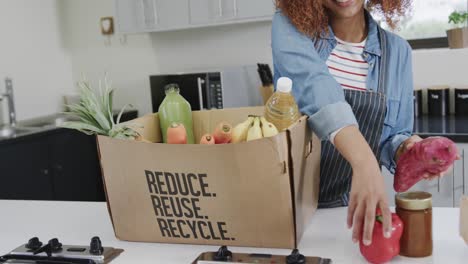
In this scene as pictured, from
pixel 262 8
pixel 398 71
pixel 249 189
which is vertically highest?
pixel 262 8

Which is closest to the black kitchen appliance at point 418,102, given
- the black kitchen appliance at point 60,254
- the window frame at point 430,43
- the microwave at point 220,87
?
the window frame at point 430,43

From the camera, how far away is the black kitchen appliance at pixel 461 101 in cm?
290

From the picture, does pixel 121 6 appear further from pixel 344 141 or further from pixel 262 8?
pixel 344 141

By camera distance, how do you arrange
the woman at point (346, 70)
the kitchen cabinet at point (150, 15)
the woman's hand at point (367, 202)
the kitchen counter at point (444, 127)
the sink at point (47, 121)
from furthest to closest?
the sink at point (47, 121) → the kitchen cabinet at point (150, 15) → the kitchen counter at point (444, 127) → the woman at point (346, 70) → the woman's hand at point (367, 202)

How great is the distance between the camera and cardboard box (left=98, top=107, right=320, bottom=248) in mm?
958

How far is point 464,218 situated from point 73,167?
2.71 metres

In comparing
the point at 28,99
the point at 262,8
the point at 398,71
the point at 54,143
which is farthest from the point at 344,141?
the point at 28,99

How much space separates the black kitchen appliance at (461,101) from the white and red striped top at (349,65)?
1.82 meters

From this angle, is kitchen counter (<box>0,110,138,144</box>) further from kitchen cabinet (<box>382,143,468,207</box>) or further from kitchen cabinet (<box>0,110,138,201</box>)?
kitchen cabinet (<box>382,143,468,207</box>)

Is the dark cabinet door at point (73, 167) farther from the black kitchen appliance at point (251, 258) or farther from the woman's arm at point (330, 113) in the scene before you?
the black kitchen appliance at point (251, 258)

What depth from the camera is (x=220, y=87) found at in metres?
3.14

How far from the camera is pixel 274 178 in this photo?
3.14 feet

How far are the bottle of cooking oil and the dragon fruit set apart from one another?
0.23 metres

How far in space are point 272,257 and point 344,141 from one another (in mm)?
251
